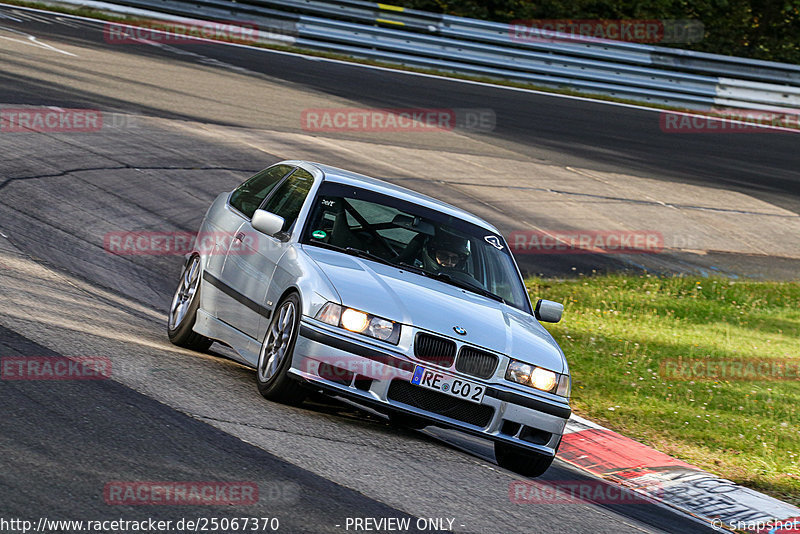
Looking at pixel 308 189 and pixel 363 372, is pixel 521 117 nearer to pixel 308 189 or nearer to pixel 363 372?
pixel 308 189

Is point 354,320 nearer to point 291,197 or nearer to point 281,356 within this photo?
point 281,356

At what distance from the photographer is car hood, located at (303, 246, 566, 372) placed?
7.07 metres

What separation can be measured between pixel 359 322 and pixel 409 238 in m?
1.41

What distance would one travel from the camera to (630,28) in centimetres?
3538

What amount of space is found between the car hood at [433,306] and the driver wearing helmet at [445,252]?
28 cm

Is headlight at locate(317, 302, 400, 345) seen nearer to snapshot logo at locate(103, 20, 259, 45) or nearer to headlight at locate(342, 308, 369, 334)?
headlight at locate(342, 308, 369, 334)

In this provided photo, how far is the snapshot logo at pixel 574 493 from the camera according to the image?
667 centimetres

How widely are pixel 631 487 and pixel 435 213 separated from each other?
2.52m

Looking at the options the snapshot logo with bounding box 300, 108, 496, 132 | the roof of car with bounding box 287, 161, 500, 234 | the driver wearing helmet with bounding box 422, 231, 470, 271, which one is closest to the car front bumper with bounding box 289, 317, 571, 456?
the driver wearing helmet with bounding box 422, 231, 470, 271

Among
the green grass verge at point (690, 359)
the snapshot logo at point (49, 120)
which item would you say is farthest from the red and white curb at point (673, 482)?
the snapshot logo at point (49, 120)

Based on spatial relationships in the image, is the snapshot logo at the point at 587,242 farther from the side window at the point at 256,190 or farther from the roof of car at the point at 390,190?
the roof of car at the point at 390,190

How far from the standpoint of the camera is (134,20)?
28.7 metres

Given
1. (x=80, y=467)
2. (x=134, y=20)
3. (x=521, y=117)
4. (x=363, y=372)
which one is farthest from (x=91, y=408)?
(x=134, y=20)

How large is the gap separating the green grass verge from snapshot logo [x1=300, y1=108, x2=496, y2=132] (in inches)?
298
